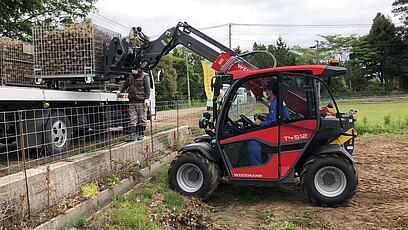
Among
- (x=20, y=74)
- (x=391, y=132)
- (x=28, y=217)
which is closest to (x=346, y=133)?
(x=28, y=217)

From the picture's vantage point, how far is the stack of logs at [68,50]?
8445mm

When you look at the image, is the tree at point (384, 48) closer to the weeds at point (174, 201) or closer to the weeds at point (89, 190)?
the weeds at point (174, 201)

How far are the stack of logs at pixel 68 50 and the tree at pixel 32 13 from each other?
8.08 metres

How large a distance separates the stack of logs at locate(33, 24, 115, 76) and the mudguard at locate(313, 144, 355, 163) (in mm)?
4699

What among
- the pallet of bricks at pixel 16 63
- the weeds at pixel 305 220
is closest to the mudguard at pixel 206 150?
the weeds at pixel 305 220

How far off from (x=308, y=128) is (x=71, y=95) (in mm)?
4501

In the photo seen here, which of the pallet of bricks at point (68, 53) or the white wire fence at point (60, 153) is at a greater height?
the pallet of bricks at point (68, 53)

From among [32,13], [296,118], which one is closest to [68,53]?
[296,118]

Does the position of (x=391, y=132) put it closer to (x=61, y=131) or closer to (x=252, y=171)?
(x=252, y=171)

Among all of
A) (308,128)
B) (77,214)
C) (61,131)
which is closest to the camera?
(77,214)

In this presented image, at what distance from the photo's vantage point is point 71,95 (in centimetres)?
805

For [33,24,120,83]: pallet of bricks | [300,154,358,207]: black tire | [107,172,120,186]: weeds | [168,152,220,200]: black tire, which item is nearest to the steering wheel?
[168,152,220,200]: black tire

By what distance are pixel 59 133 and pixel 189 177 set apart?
103 inches

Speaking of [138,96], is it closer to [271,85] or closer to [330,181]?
[271,85]
